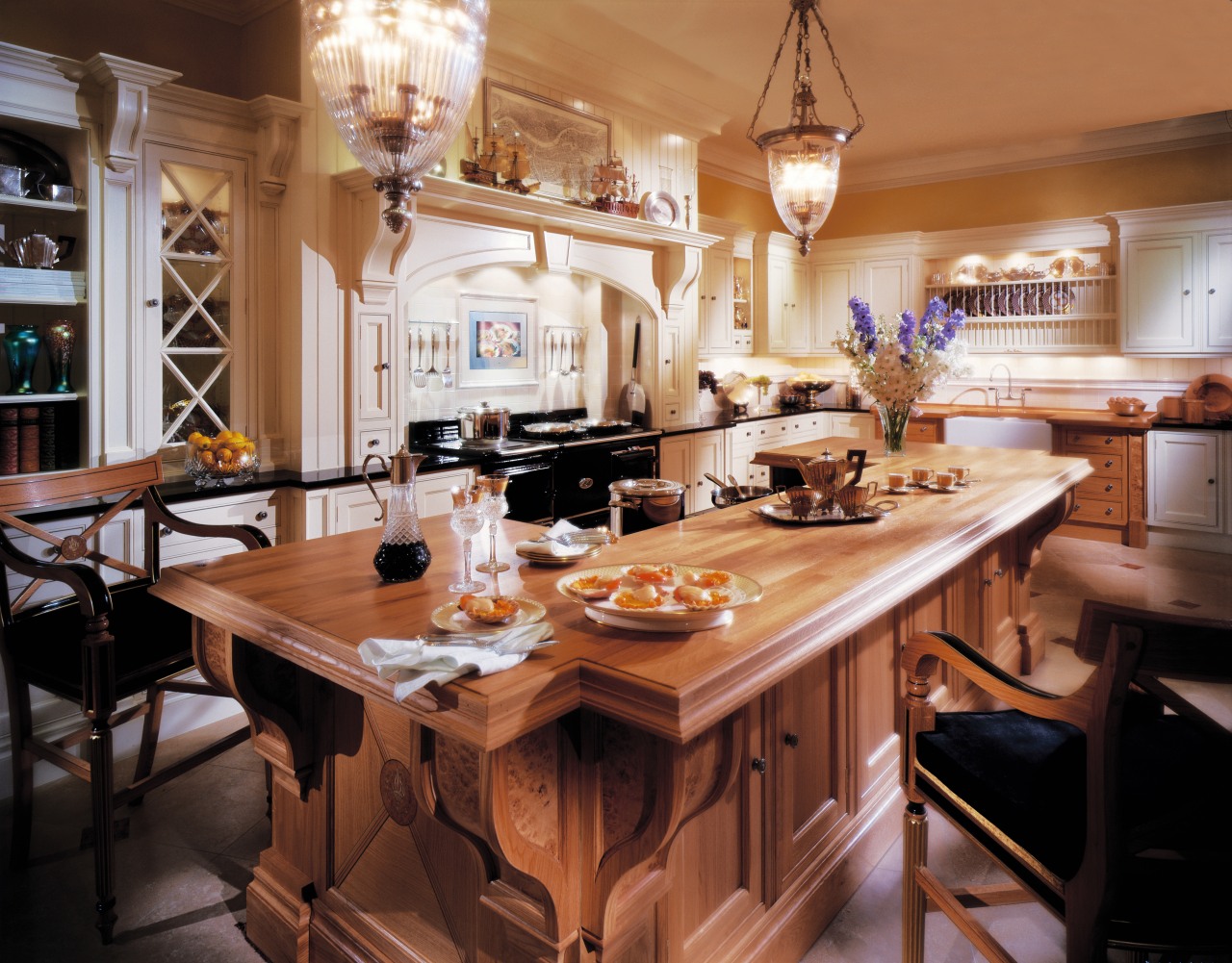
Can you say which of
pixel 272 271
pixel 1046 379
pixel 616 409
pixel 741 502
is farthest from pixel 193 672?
pixel 1046 379

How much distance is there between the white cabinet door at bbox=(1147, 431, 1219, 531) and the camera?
19.7 ft

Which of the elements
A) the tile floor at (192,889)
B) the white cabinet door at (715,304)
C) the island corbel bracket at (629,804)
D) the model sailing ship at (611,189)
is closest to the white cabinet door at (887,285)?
the white cabinet door at (715,304)

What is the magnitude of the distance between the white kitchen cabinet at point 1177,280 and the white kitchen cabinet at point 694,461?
136 inches

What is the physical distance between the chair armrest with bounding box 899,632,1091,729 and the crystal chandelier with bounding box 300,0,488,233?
5.01 feet

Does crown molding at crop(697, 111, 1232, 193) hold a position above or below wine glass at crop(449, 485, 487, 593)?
above

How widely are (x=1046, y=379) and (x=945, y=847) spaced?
5.88 m

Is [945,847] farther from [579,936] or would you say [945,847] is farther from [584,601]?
[584,601]

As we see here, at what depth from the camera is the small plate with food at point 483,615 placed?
4.65 feet

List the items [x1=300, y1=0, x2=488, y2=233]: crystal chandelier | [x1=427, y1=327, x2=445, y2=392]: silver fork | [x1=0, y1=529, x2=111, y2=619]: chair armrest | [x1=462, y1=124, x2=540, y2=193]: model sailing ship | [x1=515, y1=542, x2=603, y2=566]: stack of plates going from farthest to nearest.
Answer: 1. [x1=427, y1=327, x2=445, y2=392]: silver fork
2. [x1=462, y1=124, x2=540, y2=193]: model sailing ship
3. [x1=0, y1=529, x2=111, y2=619]: chair armrest
4. [x1=515, y1=542, x2=603, y2=566]: stack of plates
5. [x1=300, y1=0, x2=488, y2=233]: crystal chandelier

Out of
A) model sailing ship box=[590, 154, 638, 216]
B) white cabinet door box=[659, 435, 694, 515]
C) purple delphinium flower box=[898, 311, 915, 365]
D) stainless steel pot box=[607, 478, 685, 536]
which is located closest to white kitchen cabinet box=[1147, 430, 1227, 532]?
white cabinet door box=[659, 435, 694, 515]

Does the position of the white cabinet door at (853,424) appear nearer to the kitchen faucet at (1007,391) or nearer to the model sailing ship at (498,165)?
the kitchen faucet at (1007,391)

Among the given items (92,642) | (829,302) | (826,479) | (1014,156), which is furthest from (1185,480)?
(92,642)

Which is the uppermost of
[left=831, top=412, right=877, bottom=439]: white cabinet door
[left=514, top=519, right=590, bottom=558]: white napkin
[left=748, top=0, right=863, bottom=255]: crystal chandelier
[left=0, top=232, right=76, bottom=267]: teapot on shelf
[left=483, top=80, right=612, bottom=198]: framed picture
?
[left=483, top=80, right=612, bottom=198]: framed picture

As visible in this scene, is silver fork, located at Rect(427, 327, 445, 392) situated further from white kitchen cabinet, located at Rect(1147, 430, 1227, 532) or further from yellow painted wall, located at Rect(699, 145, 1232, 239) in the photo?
white kitchen cabinet, located at Rect(1147, 430, 1227, 532)
